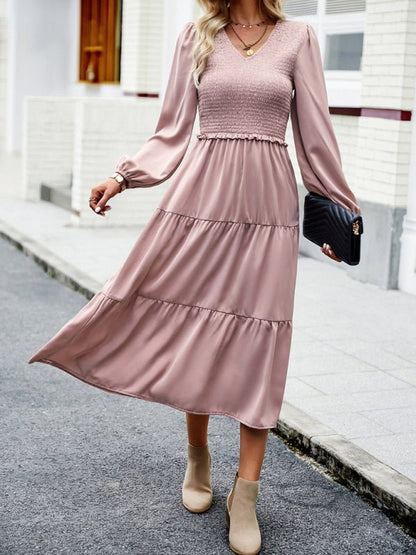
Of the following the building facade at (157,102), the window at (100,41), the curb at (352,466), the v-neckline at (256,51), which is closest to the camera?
the v-neckline at (256,51)

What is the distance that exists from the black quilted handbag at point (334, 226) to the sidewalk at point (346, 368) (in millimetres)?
1038

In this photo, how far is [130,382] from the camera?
12.6ft

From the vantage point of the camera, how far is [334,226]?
3645 millimetres

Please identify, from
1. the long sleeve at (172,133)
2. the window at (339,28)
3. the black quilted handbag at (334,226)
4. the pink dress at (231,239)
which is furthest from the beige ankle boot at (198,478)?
the window at (339,28)

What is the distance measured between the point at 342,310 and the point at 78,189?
16.2ft

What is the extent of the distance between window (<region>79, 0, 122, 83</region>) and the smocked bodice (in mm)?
13185

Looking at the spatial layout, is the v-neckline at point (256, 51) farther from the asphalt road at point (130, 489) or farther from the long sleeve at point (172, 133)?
the asphalt road at point (130, 489)

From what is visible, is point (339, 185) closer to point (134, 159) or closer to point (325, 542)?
point (134, 159)

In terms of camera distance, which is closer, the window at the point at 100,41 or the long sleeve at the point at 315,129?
the long sleeve at the point at 315,129

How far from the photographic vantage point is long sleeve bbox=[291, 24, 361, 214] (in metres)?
3.69

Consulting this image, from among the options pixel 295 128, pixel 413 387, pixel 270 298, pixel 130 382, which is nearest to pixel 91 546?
A: pixel 130 382

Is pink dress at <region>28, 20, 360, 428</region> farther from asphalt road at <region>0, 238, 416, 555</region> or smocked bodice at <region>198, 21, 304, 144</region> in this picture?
asphalt road at <region>0, 238, 416, 555</region>

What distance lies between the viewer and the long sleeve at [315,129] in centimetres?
369

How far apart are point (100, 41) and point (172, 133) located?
14.1 m
